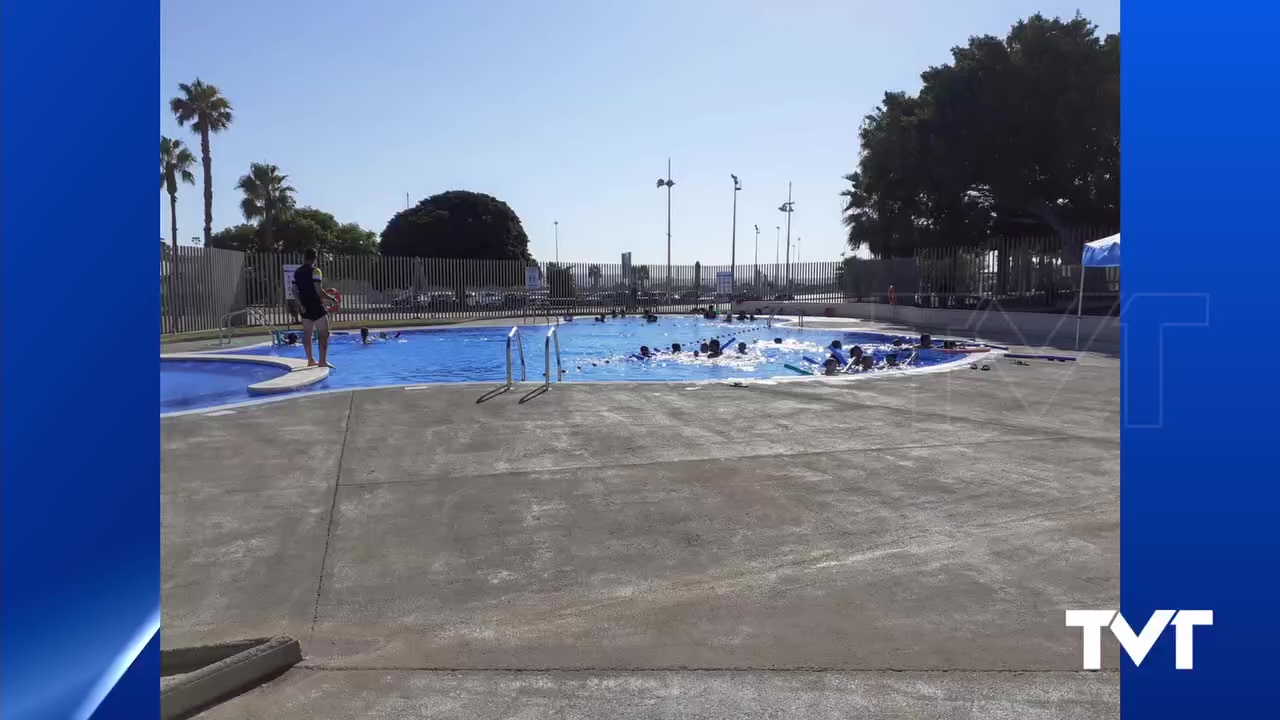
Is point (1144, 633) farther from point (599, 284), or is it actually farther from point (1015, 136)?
point (599, 284)

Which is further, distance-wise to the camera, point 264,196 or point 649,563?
point 264,196

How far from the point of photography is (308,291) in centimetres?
1153

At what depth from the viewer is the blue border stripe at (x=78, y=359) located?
1.81 meters

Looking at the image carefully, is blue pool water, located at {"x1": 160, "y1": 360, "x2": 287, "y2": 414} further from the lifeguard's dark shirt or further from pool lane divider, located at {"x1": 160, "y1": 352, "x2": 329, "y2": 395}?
the lifeguard's dark shirt

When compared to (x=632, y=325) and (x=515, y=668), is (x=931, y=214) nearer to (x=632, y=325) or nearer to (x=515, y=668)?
(x=632, y=325)

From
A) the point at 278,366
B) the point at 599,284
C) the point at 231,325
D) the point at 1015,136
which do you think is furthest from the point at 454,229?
the point at 278,366

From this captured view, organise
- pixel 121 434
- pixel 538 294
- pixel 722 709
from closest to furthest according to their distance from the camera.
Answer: pixel 121 434 → pixel 722 709 → pixel 538 294

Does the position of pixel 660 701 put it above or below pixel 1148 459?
below

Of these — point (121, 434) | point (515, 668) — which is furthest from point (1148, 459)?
point (121, 434)

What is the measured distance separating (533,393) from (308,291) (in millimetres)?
4084

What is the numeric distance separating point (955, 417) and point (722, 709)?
6221 mm

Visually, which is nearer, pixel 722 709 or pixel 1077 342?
pixel 722 709

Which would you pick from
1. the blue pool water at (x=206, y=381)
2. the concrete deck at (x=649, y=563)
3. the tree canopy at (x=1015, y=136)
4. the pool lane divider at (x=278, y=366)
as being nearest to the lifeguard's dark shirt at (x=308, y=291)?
the pool lane divider at (x=278, y=366)

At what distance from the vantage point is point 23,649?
184 cm
